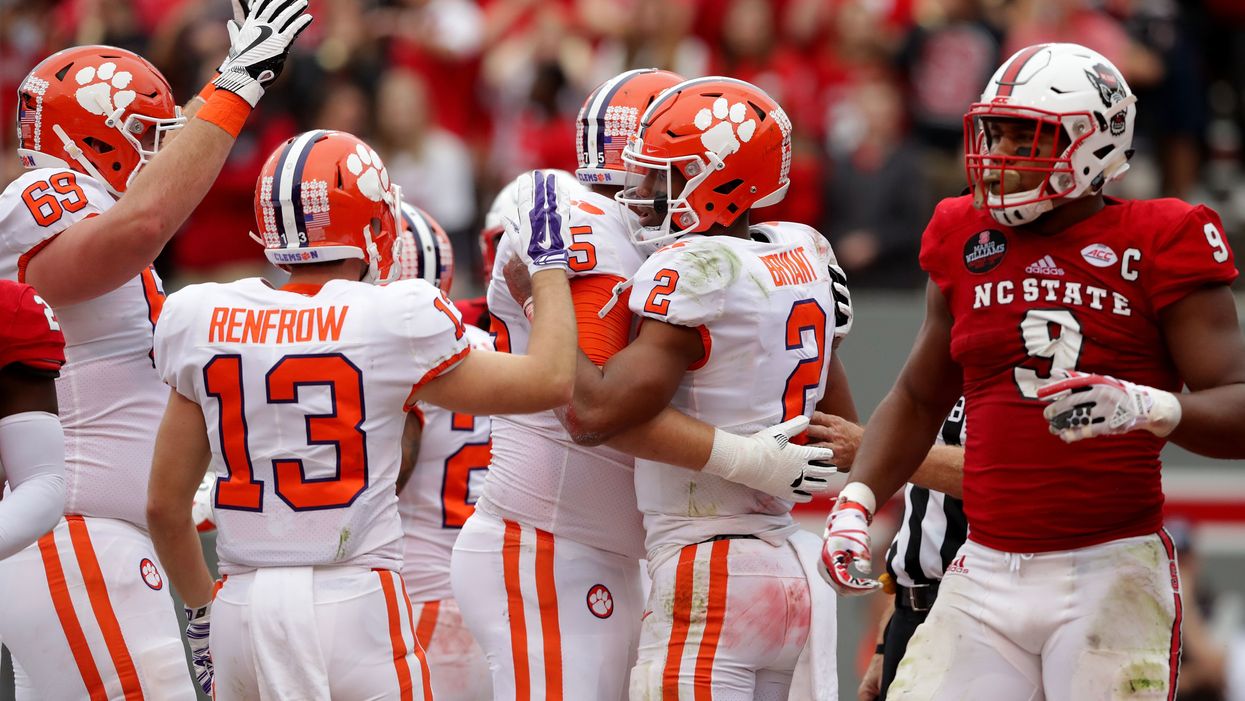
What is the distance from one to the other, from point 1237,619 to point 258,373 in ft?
23.4

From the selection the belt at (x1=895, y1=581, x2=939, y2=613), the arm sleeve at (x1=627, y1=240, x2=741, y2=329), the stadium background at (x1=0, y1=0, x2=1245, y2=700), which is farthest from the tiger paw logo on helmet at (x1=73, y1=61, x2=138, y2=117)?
the stadium background at (x1=0, y1=0, x2=1245, y2=700)

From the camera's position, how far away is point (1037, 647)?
428 cm

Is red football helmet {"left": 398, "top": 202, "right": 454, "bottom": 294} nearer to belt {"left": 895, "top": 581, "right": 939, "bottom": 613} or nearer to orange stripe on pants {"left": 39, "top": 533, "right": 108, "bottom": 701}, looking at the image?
orange stripe on pants {"left": 39, "top": 533, "right": 108, "bottom": 701}

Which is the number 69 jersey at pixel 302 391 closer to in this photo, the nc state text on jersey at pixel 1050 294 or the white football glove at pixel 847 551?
the white football glove at pixel 847 551

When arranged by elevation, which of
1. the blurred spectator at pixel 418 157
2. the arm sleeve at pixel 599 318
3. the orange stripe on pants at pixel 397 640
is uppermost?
the arm sleeve at pixel 599 318

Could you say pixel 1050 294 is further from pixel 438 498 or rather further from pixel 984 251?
pixel 438 498

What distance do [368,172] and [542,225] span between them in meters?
0.48

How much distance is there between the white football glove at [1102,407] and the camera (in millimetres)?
3861

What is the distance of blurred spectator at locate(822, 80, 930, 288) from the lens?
10148 millimetres

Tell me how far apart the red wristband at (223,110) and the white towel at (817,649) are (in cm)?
199

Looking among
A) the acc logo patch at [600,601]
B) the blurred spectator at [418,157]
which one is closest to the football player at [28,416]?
the acc logo patch at [600,601]

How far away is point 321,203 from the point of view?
14.2 feet

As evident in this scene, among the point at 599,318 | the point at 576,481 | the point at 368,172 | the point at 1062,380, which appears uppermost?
the point at 368,172

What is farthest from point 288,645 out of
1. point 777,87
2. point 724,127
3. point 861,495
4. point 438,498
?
point 777,87
